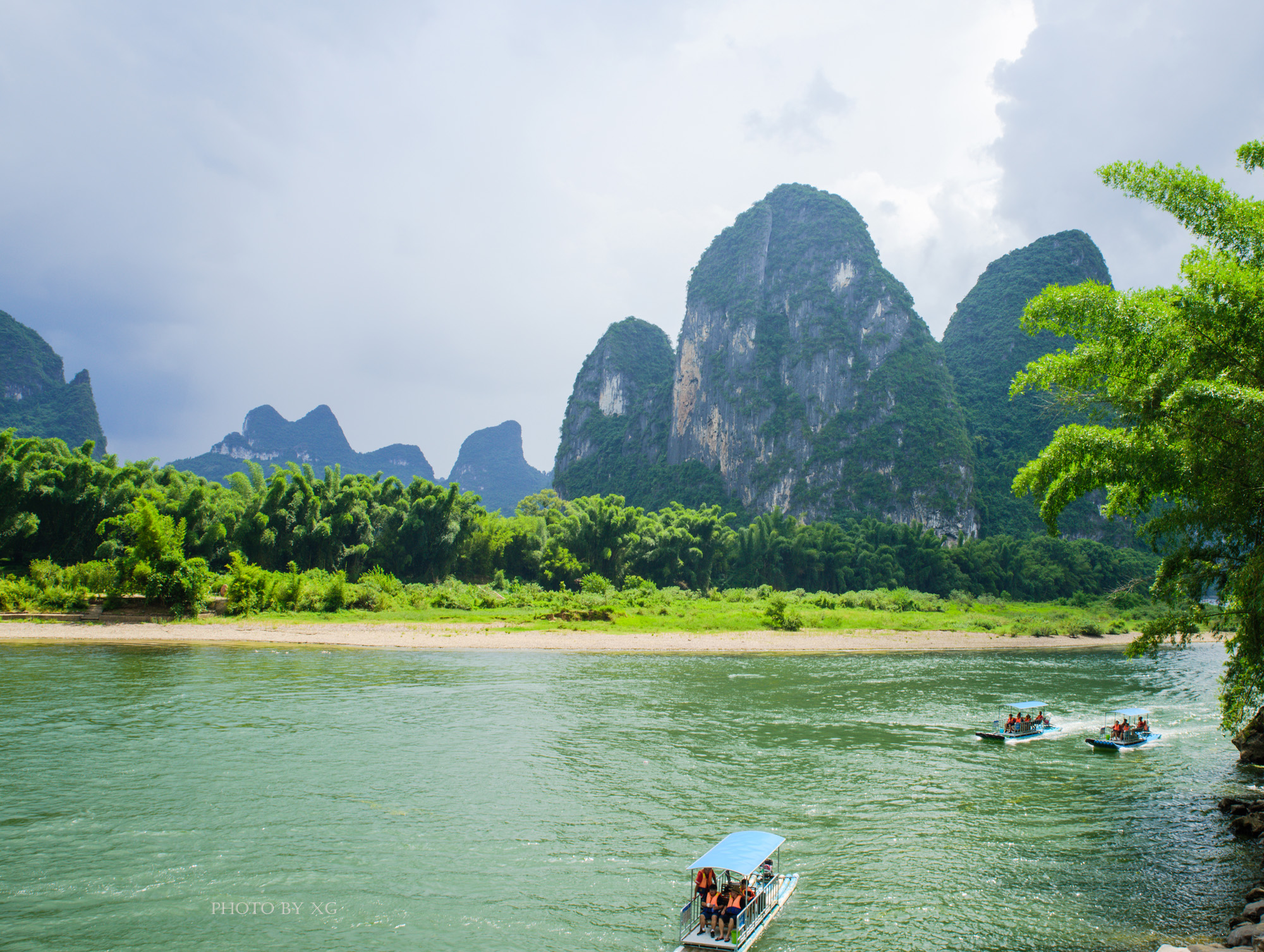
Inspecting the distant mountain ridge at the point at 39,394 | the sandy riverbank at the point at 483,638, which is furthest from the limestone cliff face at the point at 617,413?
the sandy riverbank at the point at 483,638

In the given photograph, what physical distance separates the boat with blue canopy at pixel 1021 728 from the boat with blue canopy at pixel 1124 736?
1027 millimetres

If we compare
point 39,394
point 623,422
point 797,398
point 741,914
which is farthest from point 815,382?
point 39,394

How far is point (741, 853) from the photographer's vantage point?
8.27 metres

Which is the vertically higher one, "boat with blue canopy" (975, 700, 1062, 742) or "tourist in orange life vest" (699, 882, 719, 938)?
"tourist in orange life vest" (699, 882, 719, 938)

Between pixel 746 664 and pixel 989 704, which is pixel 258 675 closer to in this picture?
pixel 746 664

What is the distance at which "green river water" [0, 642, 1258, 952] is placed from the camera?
8250mm

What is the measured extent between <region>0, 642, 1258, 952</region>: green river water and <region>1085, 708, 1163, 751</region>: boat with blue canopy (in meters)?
0.34

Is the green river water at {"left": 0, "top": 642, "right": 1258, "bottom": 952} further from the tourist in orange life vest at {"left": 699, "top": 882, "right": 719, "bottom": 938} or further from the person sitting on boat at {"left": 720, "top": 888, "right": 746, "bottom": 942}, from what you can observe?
the person sitting on boat at {"left": 720, "top": 888, "right": 746, "bottom": 942}

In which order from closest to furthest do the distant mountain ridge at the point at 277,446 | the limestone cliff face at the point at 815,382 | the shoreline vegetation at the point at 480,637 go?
the shoreline vegetation at the point at 480,637 → the limestone cliff face at the point at 815,382 → the distant mountain ridge at the point at 277,446

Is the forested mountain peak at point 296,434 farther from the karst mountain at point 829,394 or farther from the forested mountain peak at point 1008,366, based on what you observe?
the forested mountain peak at point 1008,366

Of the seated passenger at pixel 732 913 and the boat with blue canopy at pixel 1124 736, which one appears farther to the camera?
the boat with blue canopy at pixel 1124 736

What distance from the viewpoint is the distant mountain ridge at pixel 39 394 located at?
91.7 metres

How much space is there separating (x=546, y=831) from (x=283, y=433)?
202 metres

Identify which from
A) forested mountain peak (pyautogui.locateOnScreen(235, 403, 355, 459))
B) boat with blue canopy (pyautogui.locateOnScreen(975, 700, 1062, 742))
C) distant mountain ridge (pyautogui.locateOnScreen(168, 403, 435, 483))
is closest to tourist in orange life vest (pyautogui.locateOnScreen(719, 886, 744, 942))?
boat with blue canopy (pyautogui.locateOnScreen(975, 700, 1062, 742))
